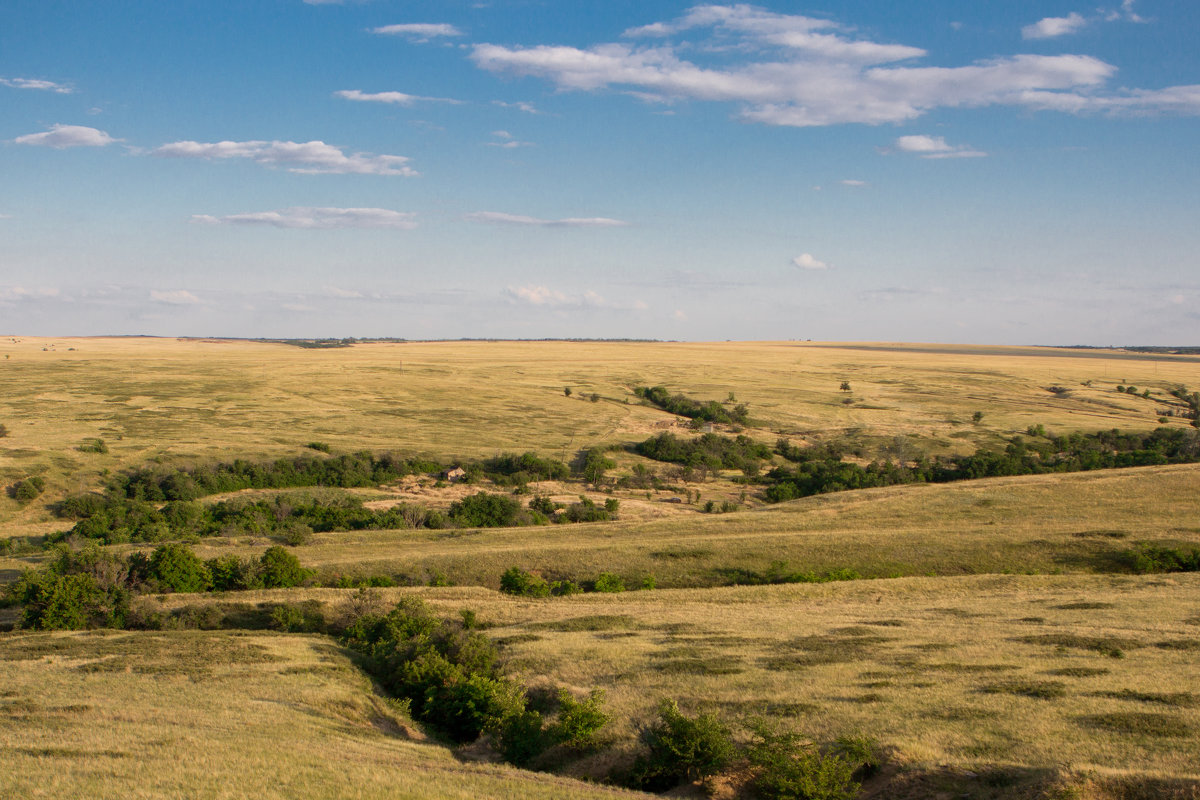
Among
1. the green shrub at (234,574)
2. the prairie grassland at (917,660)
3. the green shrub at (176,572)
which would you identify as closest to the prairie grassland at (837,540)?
the green shrub at (234,574)

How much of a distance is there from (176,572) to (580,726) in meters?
26.1

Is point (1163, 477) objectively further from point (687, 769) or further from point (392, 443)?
point (392, 443)

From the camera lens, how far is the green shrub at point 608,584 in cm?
3994

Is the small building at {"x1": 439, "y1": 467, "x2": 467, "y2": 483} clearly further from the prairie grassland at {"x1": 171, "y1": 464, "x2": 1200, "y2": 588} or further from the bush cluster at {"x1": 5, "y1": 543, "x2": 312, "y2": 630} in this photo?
the bush cluster at {"x1": 5, "y1": 543, "x2": 312, "y2": 630}

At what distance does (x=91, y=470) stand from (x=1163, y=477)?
260 ft

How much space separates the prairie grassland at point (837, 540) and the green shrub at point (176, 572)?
199 inches

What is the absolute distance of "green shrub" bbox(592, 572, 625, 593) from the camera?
39938mm

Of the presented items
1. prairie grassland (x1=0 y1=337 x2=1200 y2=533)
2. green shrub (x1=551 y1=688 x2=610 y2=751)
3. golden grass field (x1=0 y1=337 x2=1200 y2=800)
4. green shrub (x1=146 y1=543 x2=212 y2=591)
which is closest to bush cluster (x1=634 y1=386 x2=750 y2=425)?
prairie grassland (x1=0 y1=337 x2=1200 y2=533)

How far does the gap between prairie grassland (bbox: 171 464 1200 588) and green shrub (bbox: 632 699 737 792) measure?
2180 cm

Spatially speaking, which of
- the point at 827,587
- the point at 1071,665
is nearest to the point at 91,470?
the point at 827,587

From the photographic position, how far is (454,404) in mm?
107188

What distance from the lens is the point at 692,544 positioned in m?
46.1

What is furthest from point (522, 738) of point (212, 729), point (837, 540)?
point (837, 540)

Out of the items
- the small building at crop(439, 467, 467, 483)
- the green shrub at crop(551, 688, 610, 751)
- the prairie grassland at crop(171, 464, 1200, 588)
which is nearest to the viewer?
the green shrub at crop(551, 688, 610, 751)
